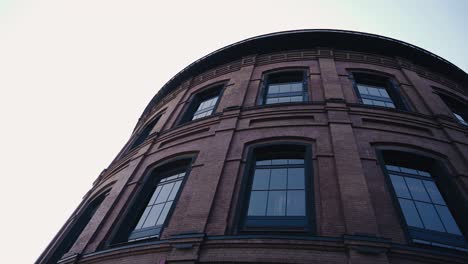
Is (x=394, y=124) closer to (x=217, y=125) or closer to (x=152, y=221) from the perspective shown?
(x=217, y=125)

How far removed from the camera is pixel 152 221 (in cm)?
732

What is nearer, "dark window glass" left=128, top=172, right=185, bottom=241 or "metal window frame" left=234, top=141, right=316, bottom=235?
"metal window frame" left=234, top=141, right=316, bottom=235

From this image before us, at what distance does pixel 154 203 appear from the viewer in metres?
7.97

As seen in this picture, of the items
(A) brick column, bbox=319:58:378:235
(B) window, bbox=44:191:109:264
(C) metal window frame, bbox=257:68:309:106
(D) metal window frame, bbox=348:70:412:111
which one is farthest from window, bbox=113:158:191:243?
(D) metal window frame, bbox=348:70:412:111

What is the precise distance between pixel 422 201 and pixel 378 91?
511cm

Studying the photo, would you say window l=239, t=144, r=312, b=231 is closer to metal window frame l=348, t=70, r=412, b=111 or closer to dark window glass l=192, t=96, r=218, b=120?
metal window frame l=348, t=70, r=412, b=111

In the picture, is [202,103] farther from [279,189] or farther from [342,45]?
[279,189]

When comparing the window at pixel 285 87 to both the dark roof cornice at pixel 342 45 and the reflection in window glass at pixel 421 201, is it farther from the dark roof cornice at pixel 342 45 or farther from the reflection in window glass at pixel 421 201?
the reflection in window glass at pixel 421 201

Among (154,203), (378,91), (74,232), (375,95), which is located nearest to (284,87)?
(375,95)

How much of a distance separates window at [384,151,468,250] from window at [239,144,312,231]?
6.33ft

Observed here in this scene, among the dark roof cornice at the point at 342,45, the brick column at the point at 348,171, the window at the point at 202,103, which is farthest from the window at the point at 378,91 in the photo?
the window at the point at 202,103

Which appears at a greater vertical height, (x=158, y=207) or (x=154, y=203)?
(x=154, y=203)

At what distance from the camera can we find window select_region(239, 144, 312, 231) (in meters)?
6.04

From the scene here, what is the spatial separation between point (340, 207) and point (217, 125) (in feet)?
14.8
